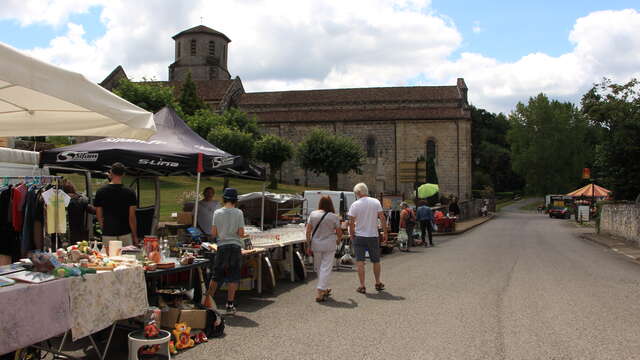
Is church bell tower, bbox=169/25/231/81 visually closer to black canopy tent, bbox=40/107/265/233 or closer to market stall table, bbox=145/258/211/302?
black canopy tent, bbox=40/107/265/233

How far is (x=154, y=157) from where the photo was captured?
9188mm

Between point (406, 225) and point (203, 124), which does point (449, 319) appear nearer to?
point (406, 225)

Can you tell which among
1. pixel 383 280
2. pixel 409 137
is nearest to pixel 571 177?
pixel 409 137

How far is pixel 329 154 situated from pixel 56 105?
1741 inches

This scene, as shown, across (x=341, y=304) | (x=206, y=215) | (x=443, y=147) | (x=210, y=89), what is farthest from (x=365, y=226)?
(x=210, y=89)

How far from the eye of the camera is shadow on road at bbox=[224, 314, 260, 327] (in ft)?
23.6

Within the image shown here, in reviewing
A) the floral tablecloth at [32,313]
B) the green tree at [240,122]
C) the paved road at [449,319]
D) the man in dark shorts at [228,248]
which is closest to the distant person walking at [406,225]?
the paved road at [449,319]

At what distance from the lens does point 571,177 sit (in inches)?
3002

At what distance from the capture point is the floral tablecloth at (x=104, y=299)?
516 centimetres

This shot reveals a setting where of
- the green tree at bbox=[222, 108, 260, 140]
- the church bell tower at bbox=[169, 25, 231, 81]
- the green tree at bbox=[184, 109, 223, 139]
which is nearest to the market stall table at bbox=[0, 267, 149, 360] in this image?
the green tree at bbox=[184, 109, 223, 139]

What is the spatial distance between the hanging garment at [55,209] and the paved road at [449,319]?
2.38 meters

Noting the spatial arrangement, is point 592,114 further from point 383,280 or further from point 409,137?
point 409,137

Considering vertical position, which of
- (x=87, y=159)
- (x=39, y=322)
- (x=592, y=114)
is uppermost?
(x=592, y=114)

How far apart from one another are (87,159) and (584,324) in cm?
772
